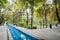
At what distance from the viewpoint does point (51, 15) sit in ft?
74.7

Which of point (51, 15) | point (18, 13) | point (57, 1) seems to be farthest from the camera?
point (18, 13)

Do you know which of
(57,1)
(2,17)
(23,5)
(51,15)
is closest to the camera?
(57,1)

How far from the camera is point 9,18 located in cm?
3275

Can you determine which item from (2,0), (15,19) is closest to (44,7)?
(2,0)

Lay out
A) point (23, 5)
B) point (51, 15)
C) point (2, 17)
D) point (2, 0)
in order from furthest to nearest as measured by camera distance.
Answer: point (2, 17)
point (51, 15)
point (23, 5)
point (2, 0)

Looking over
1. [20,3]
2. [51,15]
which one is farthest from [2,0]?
[51,15]

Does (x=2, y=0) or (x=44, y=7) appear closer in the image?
(x=2, y=0)

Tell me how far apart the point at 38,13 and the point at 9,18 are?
12913 millimetres

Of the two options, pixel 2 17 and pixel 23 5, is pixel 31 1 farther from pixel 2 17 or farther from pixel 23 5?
pixel 2 17

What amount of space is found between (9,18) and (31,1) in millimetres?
15982

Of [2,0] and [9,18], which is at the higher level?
[2,0]

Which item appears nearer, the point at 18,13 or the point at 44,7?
the point at 44,7

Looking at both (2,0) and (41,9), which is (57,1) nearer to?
(41,9)

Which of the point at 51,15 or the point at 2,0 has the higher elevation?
the point at 2,0
